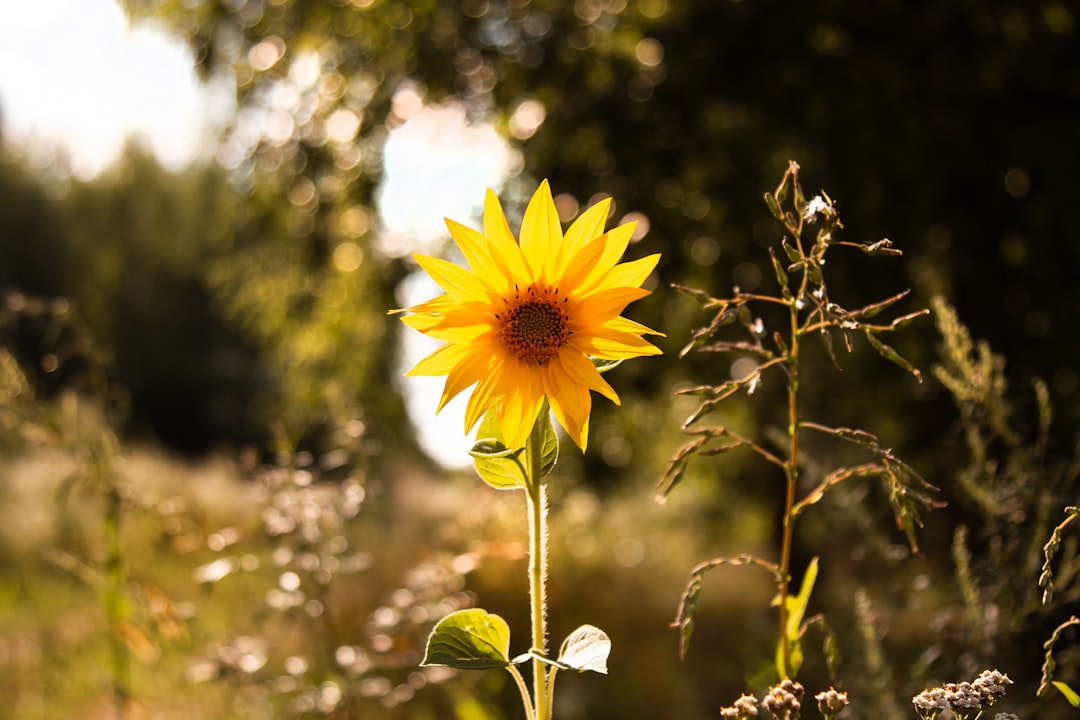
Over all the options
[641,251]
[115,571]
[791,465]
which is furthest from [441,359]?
[641,251]

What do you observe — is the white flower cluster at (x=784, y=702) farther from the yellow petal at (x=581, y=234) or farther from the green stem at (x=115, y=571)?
the green stem at (x=115, y=571)

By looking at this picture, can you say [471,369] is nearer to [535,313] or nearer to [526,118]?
[535,313]

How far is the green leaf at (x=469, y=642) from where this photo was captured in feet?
3.34

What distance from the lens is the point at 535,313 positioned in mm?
1064

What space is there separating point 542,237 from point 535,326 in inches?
4.1

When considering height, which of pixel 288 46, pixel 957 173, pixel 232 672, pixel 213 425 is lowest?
pixel 232 672

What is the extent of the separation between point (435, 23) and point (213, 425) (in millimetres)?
14129

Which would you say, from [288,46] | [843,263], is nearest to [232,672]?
[843,263]

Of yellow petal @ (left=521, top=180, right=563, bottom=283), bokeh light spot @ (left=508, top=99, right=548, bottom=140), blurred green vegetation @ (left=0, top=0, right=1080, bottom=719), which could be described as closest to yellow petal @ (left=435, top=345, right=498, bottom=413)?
yellow petal @ (left=521, top=180, right=563, bottom=283)

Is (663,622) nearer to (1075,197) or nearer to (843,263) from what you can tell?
(843,263)

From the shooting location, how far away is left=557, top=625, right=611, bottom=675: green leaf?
958 millimetres

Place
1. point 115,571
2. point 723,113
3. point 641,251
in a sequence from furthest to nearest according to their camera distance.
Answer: point 723,113 < point 641,251 < point 115,571

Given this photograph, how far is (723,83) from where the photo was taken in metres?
4.15

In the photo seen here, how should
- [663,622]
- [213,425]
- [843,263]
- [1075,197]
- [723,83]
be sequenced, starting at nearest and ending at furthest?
[1075,197]
[843,263]
[723,83]
[663,622]
[213,425]
